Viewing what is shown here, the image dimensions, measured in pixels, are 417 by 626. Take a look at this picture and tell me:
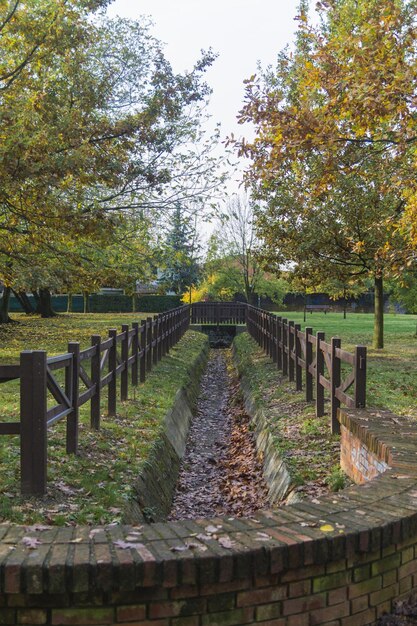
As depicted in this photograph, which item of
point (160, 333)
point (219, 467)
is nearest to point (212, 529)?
point (219, 467)

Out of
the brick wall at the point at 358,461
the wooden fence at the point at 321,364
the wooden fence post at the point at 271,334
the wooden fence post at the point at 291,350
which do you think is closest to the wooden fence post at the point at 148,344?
the wooden fence at the point at 321,364

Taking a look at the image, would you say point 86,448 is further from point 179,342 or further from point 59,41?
point 179,342

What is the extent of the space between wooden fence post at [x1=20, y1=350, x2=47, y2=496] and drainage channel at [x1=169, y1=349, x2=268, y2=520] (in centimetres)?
208

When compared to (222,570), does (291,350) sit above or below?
above

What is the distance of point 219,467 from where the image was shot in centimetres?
942

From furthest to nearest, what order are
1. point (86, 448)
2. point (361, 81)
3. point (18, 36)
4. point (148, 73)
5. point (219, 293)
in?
point (219, 293)
point (148, 73)
point (18, 36)
point (361, 81)
point (86, 448)

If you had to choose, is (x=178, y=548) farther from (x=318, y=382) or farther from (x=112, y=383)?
(x=112, y=383)

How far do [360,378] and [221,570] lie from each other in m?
4.32

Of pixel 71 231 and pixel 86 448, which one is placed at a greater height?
pixel 71 231

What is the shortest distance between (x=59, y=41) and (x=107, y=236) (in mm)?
4268

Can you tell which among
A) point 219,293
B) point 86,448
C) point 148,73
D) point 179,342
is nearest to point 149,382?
point 86,448

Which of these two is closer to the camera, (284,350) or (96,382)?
(96,382)

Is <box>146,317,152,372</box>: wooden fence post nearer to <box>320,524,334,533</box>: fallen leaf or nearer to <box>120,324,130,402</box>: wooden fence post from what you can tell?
<box>120,324,130,402</box>: wooden fence post

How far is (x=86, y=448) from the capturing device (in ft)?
22.9
